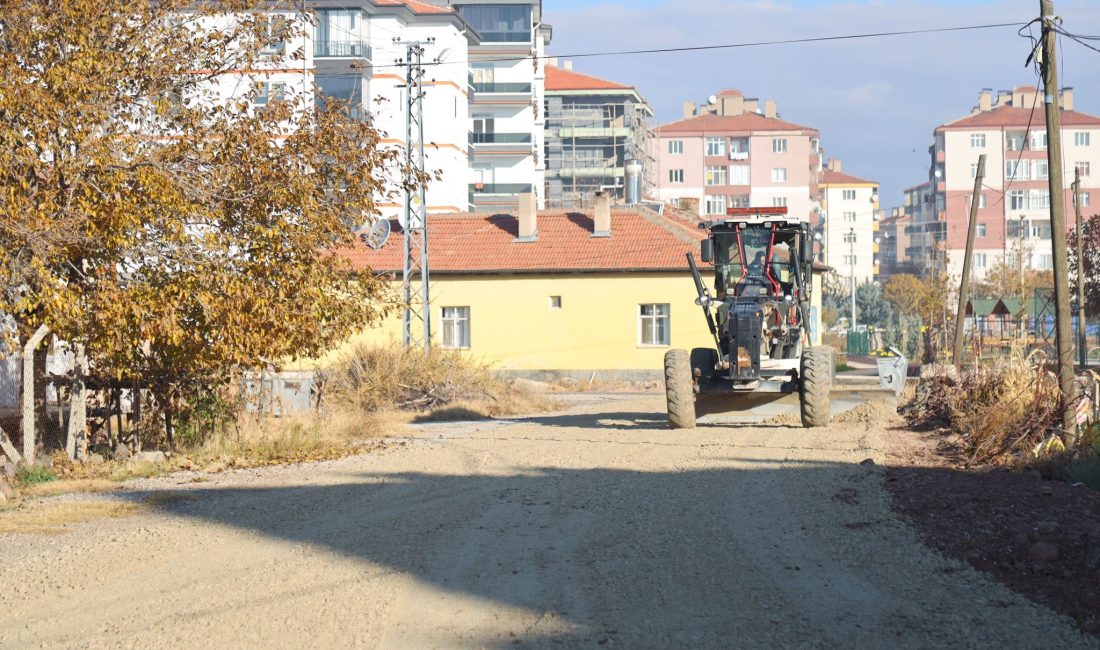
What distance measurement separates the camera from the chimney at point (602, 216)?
149ft

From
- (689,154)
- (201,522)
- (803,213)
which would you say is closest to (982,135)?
(803,213)

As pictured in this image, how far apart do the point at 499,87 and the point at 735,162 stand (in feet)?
125

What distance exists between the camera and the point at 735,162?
117 metres

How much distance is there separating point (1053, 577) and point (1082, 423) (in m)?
8.28

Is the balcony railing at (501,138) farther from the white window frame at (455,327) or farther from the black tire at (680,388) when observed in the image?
the black tire at (680,388)

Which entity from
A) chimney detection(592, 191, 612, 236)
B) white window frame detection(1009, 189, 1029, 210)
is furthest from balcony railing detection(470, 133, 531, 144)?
white window frame detection(1009, 189, 1029, 210)

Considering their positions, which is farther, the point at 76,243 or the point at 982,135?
the point at 982,135

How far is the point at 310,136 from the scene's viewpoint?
18.4 m

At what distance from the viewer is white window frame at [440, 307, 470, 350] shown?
4569 cm

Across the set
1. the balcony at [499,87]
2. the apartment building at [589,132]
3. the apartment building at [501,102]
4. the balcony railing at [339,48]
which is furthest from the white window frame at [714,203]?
the balcony railing at [339,48]

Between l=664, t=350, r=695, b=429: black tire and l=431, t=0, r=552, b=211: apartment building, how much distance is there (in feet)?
203

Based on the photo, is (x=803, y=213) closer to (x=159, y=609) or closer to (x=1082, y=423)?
(x=1082, y=423)

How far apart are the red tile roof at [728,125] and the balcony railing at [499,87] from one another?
116 ft

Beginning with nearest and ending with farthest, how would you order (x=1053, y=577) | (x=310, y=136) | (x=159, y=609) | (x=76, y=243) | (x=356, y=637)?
(x=356, y=637) → (x=159, y=609) → (x=1053, y=577) → (x=76, y=243) → (x=310, y=136)
